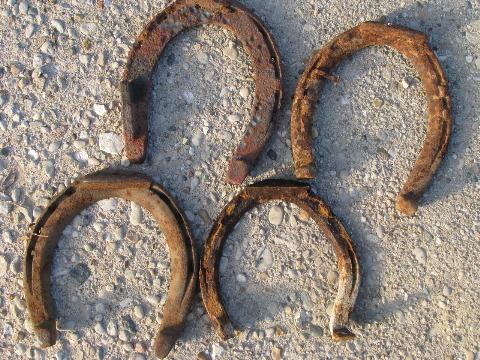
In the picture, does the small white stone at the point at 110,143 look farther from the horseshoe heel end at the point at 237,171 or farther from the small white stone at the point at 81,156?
the horseshoe heel end at the point at 237,171

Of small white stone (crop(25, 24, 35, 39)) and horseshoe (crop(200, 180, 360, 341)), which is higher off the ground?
small white stone (crop(25, 24, 35, 39))

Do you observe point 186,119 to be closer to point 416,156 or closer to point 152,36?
point 152,36

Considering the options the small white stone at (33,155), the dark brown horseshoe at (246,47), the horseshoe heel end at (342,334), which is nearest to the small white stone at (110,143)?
the dark brown horseshoe at (246,47)

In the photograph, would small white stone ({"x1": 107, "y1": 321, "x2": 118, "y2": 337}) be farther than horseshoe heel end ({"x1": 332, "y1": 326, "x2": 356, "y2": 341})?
Yes

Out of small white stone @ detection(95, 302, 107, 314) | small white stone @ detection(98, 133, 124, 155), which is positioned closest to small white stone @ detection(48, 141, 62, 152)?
small white stone @ detection(98, 133, 124, 155)

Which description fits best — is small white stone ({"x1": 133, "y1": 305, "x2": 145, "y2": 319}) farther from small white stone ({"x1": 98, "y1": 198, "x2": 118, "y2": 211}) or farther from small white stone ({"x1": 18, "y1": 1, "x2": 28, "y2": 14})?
small white stone ({"x1": 18, "y1": 1, "x2": 28, "y2": 14})

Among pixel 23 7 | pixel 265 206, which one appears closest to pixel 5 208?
pixel 23 7

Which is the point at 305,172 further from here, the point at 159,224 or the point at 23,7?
the point at 23,7

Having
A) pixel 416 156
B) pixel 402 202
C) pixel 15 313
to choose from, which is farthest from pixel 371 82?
pixel 15 313
